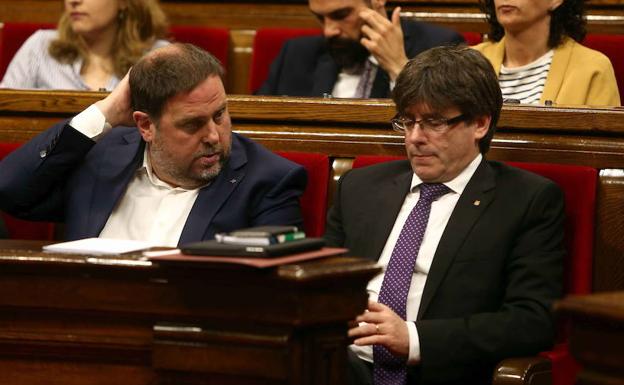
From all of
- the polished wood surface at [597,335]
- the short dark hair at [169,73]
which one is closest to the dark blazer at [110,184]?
the short dark hair at [169,73]

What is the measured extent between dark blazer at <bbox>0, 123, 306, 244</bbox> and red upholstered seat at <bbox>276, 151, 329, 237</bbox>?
54 mm

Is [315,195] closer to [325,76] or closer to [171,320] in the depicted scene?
[171,320]

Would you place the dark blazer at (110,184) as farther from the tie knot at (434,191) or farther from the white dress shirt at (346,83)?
the white dress shirt at (346,83)

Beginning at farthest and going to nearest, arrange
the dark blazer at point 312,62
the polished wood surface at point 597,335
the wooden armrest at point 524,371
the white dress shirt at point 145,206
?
the dark blazer at point 312,62 < the white dress shirt at point 145,206 < the wooden armrest at point 524,371 < the polished wood surface at point 597,335

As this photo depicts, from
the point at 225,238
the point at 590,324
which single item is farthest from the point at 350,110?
the point at 590,324

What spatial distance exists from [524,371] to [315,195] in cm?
48

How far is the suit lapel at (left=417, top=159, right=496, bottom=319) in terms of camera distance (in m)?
1.54

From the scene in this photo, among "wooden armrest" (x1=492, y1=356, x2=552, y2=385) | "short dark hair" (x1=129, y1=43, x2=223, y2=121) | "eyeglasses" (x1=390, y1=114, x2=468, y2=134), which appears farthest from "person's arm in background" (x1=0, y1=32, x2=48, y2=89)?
"wooden armrest" (x1=492, y1=356, x2=552, y2=385)

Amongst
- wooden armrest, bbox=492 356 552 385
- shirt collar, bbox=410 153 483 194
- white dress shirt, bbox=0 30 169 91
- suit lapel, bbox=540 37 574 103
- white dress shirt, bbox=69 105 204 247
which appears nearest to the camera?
wooden armrest, bbox=492 356 552 385

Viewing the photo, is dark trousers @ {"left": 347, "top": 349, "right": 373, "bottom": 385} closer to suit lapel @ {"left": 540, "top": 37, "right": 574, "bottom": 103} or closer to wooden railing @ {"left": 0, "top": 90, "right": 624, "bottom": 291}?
wooden railing @ {"left": 0, "top": 90, "right": 624, "bottom": 291}

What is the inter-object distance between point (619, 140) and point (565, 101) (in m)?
0.37

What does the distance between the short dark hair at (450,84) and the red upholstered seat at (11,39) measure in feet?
4.51

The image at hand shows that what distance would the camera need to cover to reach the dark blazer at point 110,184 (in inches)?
65.7

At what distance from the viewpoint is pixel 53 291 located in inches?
48.4
